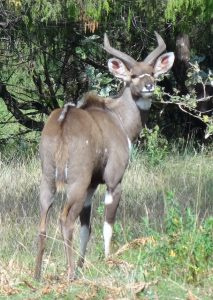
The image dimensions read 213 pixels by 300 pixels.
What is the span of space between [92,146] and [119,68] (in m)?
1.56

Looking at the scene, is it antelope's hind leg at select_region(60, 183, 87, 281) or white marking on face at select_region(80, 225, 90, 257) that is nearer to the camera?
antelope's hind leg at select_region(60, 183, 87, 281)

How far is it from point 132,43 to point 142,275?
8033mm

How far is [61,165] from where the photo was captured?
23.4 feet

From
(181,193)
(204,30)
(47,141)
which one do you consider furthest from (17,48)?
(47,141)

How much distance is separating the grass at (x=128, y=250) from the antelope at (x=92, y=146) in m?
0.24

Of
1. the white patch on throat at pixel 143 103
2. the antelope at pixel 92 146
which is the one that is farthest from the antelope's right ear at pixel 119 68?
the white patch on throat at pixel 143 103

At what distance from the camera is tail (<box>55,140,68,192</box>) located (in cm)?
711

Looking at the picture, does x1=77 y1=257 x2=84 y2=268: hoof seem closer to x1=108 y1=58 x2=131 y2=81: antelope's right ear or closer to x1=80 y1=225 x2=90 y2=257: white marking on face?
x1=80 y1=225 x2=90 y2=257: white marking on face

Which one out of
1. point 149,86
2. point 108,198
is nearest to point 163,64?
point 149,86

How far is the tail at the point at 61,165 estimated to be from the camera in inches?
280

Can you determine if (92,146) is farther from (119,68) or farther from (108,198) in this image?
(119,68)

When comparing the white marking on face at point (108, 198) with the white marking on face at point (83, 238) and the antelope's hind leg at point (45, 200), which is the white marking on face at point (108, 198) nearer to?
the white marking on face at point (83, 238)

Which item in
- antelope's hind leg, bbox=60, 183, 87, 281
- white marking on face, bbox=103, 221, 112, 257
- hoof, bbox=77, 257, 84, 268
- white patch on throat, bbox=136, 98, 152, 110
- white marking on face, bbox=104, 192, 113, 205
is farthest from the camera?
white patch on throat, bbox=136, 98, 152, 110

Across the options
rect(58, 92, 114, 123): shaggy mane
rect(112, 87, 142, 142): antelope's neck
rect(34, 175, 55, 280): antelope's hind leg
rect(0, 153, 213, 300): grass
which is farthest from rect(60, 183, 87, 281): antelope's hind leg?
rect(112, 87, 142, 142): antelope's neck
